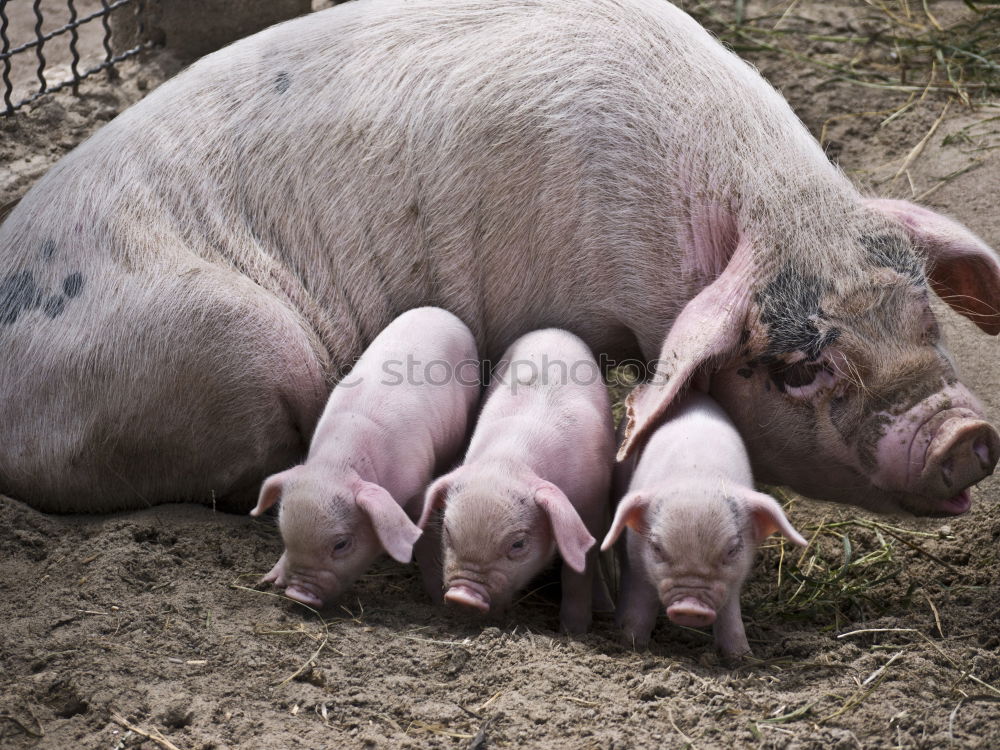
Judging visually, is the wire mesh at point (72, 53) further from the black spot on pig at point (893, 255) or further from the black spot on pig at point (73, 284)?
the black spot on pig at point (893, 255)

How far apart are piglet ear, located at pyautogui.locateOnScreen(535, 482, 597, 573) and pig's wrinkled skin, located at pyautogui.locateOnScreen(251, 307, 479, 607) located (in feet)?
1.28

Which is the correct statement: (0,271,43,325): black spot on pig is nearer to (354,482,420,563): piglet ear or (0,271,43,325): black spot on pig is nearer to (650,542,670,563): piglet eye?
(354,482,420,563): piglet ear

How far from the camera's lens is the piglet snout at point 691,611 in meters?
3.39

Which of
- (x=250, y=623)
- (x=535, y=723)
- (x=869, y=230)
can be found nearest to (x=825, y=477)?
(x=869, y=230)

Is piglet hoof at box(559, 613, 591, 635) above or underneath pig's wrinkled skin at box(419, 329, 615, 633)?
underneath

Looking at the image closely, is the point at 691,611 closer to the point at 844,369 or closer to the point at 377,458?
the point at 844,369

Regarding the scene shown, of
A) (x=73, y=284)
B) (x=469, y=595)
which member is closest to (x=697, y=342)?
(x=469, y=595)

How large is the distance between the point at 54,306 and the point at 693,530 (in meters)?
2.26

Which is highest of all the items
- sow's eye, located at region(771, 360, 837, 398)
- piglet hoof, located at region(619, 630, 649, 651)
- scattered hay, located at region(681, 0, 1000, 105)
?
scattered hay, located at region(681, 0, 1000, 105)

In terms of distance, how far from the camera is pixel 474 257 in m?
4.37

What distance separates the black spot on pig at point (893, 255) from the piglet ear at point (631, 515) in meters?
1.12

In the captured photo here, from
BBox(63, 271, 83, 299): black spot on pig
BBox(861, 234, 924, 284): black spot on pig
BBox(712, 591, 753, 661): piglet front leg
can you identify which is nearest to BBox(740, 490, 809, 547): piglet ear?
BBox(712, 591, 753, 661): piglet front leg

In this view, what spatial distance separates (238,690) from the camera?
327 cm

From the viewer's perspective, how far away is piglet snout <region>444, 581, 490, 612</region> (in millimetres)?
3505
